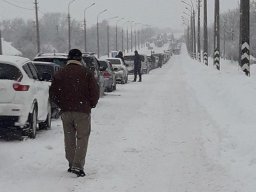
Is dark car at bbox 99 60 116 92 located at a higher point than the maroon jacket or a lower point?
lower

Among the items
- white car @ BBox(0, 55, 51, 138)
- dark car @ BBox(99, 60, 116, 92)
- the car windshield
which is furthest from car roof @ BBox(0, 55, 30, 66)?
dark car @ BBox(99, 60, 116, 92)

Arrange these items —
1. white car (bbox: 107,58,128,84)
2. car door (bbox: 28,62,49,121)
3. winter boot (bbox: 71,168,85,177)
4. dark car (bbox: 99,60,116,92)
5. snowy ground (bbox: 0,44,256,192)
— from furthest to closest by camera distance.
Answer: white car (bbox: 107,58,128,84), dark car (bbox: 99,60,116,92), car door (bbox: 28,62,49,121), winter boot (bbox: 71,168,85,177), snowy ground (bbox: 0,44,256,192)

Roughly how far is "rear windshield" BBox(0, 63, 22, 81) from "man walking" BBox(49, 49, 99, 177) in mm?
2783

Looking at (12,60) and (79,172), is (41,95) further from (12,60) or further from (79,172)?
(79,172)

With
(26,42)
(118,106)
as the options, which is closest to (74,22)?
(26,42)

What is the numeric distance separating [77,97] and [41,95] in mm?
4313

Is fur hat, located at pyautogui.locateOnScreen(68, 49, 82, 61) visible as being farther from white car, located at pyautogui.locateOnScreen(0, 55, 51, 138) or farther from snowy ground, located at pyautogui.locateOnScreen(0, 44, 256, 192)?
white car, located at pyautogui.locateOnScreen(0, 55, 51, 138)

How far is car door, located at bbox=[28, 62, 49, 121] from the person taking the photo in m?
12.3

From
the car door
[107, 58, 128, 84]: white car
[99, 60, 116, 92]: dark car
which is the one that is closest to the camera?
the car door

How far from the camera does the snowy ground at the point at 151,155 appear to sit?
7793 mm

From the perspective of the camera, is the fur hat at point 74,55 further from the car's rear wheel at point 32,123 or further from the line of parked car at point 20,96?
the car's rear wheel at point 32,123

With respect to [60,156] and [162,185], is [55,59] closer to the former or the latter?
[60,156]

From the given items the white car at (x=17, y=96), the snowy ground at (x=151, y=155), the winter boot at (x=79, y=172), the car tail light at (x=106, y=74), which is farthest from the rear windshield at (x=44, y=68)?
the car tail light at (x=106, y=74)

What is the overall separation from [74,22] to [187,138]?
176 metres
